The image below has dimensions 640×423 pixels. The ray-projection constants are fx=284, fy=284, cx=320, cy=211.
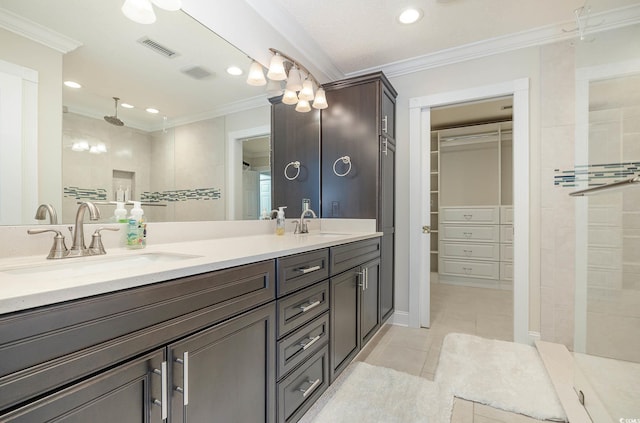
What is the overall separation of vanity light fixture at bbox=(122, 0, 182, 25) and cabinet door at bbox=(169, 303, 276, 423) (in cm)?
136

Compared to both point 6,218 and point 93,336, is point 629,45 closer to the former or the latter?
point 93,336

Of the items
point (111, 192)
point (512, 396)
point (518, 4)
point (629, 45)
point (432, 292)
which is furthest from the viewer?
point (432, 292)

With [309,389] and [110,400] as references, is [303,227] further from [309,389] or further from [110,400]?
[110,400]

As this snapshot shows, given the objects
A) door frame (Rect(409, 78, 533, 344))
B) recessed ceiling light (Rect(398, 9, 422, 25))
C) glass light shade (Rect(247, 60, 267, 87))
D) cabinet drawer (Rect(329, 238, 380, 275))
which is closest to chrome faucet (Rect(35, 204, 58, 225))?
cabinet drawer (Rect(329, 238, 380, 275))

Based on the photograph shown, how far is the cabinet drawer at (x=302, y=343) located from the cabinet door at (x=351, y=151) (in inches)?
44.6

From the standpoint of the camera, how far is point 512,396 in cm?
160

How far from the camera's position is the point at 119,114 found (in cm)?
126

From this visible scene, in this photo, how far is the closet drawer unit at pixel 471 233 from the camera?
3.86 meters

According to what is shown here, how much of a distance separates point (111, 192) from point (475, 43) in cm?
281

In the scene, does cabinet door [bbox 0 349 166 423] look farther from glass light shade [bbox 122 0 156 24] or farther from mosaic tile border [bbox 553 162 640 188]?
mosaic tile border [bbox 553 162 640 188]

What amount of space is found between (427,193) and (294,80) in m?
1.52

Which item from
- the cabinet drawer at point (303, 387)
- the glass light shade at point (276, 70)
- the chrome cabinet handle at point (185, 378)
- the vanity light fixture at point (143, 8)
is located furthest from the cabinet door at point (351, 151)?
the chrome cabinet handle at point (185, 378)

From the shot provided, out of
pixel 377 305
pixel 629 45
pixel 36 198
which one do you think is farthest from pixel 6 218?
pixel 629 45

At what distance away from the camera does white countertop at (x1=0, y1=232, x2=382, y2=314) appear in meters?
0.54
